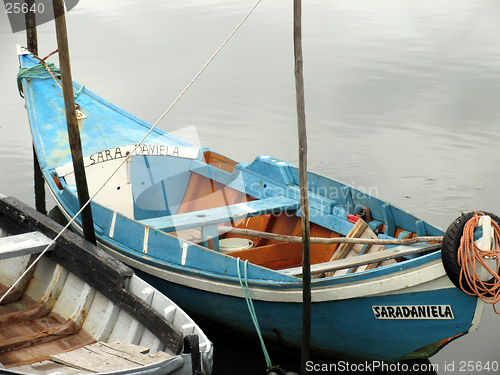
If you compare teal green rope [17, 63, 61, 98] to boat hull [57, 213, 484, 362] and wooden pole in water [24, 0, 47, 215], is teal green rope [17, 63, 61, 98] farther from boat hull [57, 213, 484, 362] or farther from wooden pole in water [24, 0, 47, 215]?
boat hull [57, 213, 484, 362]

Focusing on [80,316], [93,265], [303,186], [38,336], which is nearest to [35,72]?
[93,265]

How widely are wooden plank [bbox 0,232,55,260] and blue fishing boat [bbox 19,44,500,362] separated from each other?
0.98 meters

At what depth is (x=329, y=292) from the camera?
477 cm

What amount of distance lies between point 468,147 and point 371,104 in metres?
3.22

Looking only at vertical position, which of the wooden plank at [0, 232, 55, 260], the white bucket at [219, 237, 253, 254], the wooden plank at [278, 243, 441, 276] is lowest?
the white bucket at [219, 237, 253, 254]

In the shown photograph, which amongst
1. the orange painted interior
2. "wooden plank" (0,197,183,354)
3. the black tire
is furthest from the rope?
"wooden plank" (0,197,183,354)

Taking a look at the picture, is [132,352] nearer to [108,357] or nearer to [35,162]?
[108,357]

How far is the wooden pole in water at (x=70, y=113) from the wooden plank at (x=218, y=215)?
0.66m

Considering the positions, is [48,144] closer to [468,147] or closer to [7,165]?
[7,165]

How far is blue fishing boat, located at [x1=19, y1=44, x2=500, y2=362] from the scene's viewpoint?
461 cm

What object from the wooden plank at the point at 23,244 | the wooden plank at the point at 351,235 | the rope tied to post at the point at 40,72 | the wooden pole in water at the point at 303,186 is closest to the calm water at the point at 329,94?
the wooden pole in water at the point at 303,186

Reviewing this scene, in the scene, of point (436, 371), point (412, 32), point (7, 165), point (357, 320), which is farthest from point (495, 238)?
point (412, 32)

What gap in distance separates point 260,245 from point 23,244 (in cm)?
264

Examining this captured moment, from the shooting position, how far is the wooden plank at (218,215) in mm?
5641
